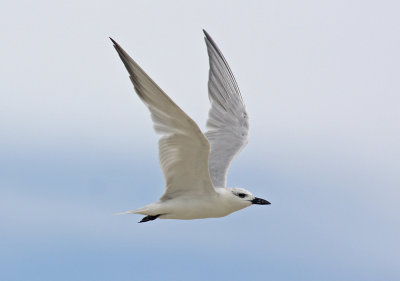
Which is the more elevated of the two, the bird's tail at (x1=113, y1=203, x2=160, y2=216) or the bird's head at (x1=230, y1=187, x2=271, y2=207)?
the bird's head at (x1=230, y1=187, x2=271, y2=207)

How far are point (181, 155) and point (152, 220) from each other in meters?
1.58

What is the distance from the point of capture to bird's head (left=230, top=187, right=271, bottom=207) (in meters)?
12.8

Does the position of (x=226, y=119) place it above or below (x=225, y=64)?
below

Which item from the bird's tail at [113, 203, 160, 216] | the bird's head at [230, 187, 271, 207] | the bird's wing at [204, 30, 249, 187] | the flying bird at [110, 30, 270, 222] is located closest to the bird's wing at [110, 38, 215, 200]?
the flying bird at [110, 30, 270, 222]

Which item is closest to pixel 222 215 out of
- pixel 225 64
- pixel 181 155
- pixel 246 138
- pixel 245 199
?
pixel 245 199

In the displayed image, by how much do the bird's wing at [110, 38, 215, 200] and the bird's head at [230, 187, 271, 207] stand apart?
48 centimetres

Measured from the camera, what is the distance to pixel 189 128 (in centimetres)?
1124

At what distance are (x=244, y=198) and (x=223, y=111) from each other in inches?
129

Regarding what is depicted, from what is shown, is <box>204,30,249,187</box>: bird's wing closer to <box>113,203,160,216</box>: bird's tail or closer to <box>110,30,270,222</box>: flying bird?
<box>110,30,270,222</box>: flying bird

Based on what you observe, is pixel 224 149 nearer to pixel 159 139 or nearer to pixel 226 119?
pixel 226 119

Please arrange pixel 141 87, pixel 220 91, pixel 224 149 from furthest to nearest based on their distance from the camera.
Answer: pixel 220 91, pixel 224 149, pixel 141 87

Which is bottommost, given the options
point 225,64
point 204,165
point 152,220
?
point 152,220

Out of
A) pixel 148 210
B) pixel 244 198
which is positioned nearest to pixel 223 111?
pixel 244 198

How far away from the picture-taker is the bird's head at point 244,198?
1281 cm
